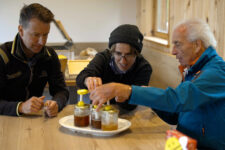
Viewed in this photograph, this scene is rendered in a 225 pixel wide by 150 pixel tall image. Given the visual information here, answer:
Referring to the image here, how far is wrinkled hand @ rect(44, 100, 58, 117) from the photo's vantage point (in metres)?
1.64

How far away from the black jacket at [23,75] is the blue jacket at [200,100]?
719 mm

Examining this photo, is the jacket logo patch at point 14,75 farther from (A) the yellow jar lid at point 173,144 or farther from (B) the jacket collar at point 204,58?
(A) the yellow jar lid at point 173,144

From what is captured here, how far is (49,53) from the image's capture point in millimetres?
2020

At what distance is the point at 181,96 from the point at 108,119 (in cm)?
36

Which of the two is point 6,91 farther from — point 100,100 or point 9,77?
point 100,100

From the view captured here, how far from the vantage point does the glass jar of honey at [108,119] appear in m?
1.36

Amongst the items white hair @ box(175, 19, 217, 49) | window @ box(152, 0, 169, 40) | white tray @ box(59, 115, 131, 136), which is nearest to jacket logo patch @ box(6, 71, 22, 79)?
white tray @ box(59, 115, 131, 136)

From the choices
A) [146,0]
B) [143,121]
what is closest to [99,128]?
[143,121]

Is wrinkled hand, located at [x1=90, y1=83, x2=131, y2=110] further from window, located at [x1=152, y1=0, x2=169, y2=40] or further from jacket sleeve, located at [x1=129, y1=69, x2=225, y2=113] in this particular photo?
window, located at [x1=152, y1=0, x2=169, y2=40]

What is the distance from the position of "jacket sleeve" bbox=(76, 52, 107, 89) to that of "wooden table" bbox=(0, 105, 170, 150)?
30 centimetres

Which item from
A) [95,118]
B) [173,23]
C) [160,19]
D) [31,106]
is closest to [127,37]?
[95,118]

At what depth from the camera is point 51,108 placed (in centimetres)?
165

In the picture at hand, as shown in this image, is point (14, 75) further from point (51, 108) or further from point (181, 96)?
point (181, 96)

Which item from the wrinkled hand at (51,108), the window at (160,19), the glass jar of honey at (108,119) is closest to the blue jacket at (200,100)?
the glass jar of honey at (108,119)
